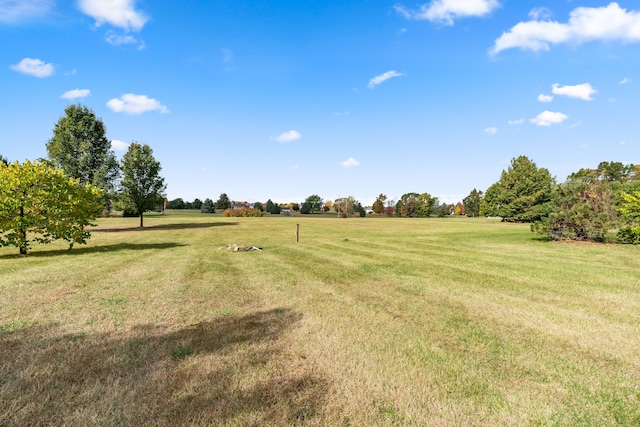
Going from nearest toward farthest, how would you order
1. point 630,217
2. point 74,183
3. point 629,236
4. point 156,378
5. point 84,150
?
1. point 156,378
2. point 74,183
3. point 630,217
4. point 629,236
5. point 84,150

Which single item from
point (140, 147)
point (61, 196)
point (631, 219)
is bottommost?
point (631, 219)

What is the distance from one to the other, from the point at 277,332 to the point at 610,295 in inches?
324

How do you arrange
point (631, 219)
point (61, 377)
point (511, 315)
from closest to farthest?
point (61, 377)
point (511, 315)
point (631, 219)

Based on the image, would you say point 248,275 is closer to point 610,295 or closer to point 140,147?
point 610,295

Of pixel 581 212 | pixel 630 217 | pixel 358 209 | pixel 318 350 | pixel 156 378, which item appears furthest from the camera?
pixel 358 209

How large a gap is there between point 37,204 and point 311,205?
12094cm

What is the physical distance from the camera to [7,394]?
140 inches

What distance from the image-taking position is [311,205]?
134500 mm

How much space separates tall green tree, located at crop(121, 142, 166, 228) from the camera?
116ft

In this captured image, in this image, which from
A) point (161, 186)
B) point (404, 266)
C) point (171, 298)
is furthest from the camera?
point (161, 186)

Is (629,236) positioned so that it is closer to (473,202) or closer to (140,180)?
(140,180)

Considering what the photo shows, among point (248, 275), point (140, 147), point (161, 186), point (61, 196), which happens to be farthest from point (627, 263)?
point (140, 147)

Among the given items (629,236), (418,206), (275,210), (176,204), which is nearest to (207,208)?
(275,210)

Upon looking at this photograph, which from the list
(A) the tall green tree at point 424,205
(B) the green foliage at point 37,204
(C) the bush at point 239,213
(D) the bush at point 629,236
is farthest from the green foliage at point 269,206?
(D) the bush at point 629,236
